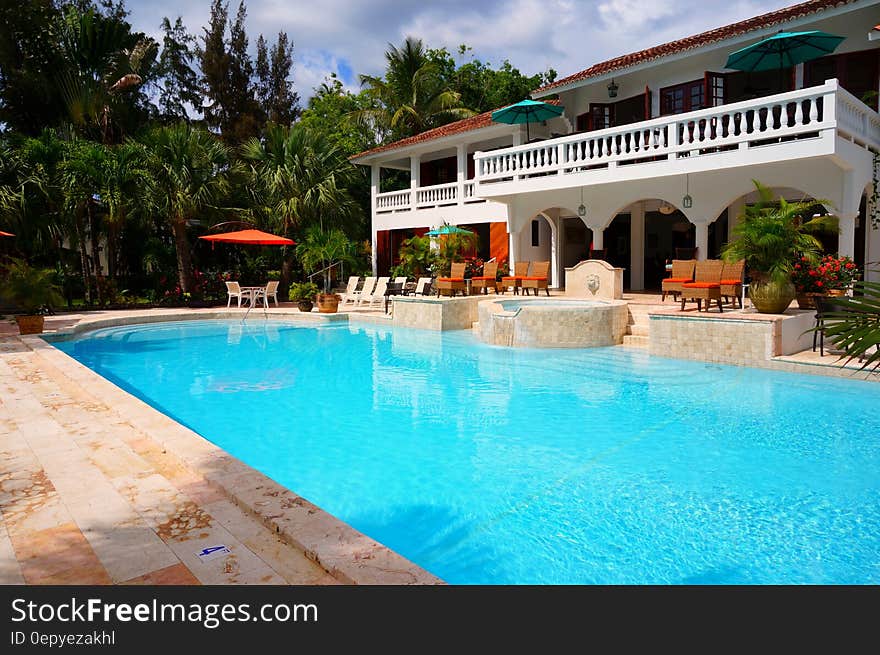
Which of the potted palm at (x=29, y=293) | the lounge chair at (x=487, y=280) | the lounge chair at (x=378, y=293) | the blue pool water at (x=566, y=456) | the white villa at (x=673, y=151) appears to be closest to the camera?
the blue pool water at (x=566, y=456)

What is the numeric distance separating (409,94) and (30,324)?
2312cm

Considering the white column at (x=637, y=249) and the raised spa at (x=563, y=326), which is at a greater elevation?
the white column at (x=637, y=249)

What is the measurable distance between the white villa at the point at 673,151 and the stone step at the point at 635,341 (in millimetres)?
4322

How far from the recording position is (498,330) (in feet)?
43.2

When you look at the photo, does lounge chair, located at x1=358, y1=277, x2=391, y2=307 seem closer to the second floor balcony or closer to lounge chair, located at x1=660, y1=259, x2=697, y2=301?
the second floor balcony

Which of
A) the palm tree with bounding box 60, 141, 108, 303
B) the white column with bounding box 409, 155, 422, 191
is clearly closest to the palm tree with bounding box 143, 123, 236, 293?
the palm tree with bounding box 60, 141, 108, 303

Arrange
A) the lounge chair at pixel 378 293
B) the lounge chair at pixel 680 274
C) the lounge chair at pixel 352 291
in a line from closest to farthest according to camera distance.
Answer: the lounge chair at pixel 680 274 < the lounge chair at pixel 378 293 < the lounge chair at pixel 352 291

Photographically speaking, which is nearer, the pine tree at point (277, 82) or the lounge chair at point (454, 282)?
the lounge chair at point (454, 282)

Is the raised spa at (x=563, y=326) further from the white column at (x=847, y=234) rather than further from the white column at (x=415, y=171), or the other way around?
the white column at (x=415, y=171)

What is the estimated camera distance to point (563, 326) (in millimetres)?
12617

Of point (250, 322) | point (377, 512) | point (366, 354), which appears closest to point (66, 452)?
point (377, 512)

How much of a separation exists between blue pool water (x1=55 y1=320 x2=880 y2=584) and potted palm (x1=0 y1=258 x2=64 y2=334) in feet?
11.9

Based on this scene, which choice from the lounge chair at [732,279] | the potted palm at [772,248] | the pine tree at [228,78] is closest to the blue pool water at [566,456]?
the potted palm at [772,248]

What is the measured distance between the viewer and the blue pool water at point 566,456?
13.6 feet
